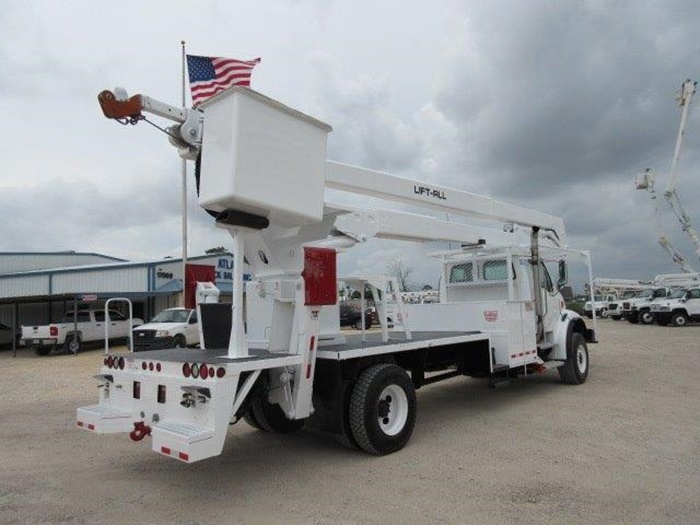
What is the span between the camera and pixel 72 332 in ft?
69.9

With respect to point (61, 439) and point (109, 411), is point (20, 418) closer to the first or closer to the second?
point (61, 439)

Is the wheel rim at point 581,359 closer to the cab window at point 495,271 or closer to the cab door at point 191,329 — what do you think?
the cab window at point 495,271

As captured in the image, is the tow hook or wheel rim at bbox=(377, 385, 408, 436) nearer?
the tow hook

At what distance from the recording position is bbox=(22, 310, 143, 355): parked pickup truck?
67.6ft

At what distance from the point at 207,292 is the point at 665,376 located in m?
9.27

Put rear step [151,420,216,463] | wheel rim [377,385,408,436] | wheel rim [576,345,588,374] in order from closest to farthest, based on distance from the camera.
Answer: rear step [151,420,216,463] → wheel rim [377,385,408,436] → wheel rim [576,345,588,374]

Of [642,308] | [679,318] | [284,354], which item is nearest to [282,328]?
[284,354]

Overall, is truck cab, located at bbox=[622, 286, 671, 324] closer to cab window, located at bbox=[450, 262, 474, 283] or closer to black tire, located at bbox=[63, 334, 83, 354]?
cab window, located at bbox=[450, 262, 474, 283]

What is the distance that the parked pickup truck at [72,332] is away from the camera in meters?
20.6

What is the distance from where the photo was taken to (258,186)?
4.67 metres

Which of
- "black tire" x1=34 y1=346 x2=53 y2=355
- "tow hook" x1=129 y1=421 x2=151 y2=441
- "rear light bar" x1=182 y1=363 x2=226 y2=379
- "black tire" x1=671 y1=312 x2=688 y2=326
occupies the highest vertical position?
"rear light bar" x1=182 y1=363 x2=226 y2=379

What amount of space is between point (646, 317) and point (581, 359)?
2409cm

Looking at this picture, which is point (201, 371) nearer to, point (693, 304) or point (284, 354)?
point (284, 354)

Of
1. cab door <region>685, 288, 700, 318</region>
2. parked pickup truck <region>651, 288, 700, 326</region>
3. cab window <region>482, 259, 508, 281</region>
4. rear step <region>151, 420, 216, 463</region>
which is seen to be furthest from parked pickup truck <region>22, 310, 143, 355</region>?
cab door <region>685, 288, 700, 318</region>
